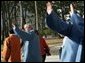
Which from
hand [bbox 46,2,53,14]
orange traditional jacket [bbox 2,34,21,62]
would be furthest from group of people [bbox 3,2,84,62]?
orange traditional jacket [bbox 2,34,21,62]

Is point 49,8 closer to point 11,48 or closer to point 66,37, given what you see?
point 66,37

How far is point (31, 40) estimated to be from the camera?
1166 cm

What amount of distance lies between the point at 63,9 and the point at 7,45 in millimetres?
44761

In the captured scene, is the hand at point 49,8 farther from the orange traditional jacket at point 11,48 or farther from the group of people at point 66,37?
the orange traditional jacket at point 11,48

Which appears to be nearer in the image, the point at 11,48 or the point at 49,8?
the point at 49,8

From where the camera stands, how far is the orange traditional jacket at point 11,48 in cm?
1323

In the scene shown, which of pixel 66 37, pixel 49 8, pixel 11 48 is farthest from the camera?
pixel 11 48

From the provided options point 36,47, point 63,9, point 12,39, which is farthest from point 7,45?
point 63,9

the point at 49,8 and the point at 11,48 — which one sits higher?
the point at 49,8

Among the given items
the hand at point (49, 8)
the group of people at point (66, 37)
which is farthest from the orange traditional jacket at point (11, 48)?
→ the hand at point (49, 8)

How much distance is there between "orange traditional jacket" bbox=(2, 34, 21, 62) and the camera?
13.2 m

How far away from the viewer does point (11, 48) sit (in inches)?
525

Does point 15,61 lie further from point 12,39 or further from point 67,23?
point 67,23

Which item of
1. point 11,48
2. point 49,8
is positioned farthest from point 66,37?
point 11,48
